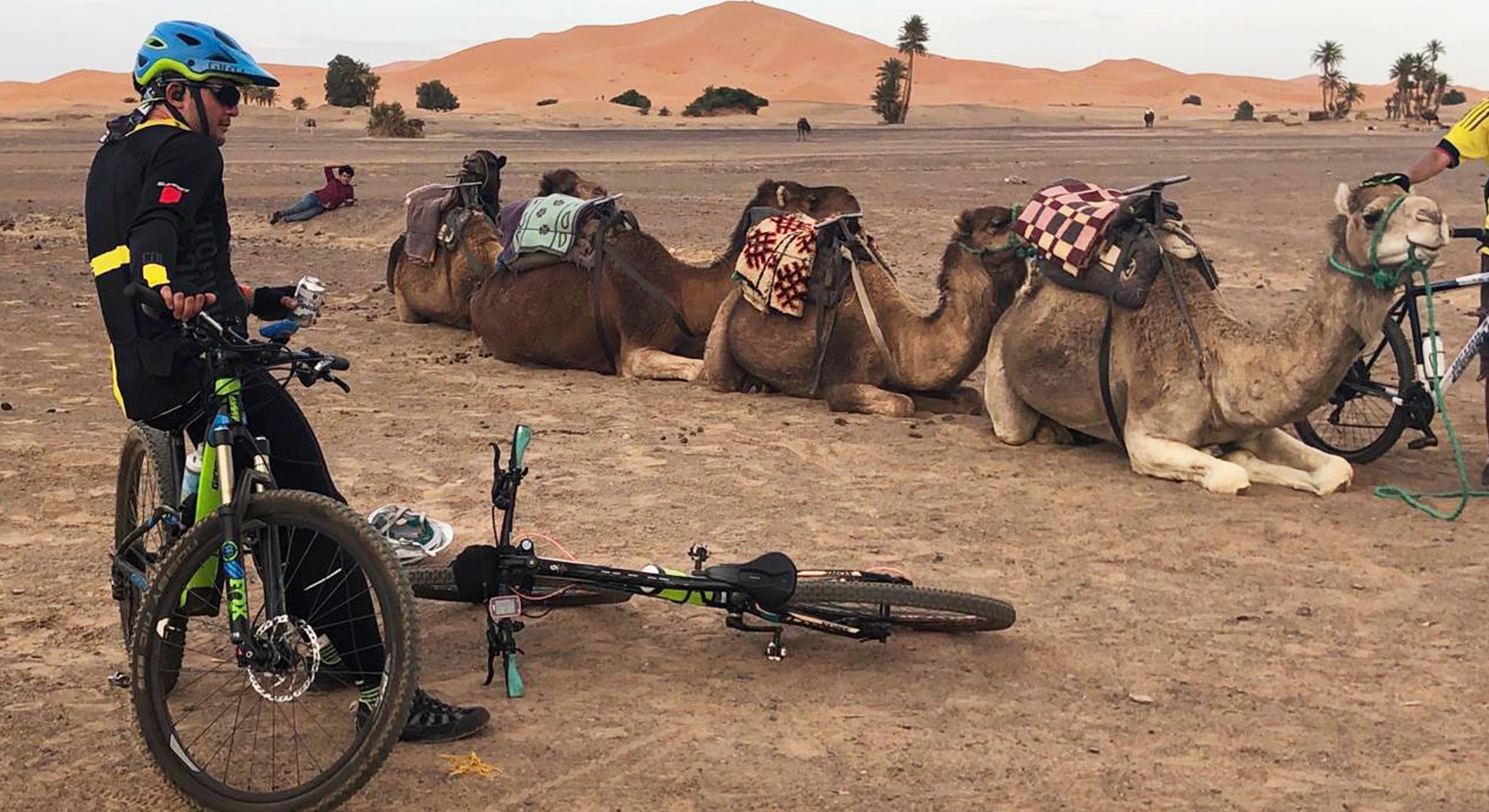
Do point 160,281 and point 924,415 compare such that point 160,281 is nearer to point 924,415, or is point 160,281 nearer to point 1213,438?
point 1213,438

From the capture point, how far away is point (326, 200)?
20.0m

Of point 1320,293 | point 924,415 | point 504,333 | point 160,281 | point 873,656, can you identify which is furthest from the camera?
point 504,333

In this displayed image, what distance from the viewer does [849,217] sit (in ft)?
30.9

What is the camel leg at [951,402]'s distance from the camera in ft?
30.4

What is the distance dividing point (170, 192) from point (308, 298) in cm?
44

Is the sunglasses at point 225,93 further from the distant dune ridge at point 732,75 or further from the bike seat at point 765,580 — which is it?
the distant dune ridge at point 732,75

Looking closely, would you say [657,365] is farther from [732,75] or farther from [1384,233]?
[732,75]

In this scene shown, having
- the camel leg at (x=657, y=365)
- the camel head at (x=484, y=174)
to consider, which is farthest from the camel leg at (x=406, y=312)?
the camel leg at (x=657, y=365)

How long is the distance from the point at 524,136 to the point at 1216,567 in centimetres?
4222

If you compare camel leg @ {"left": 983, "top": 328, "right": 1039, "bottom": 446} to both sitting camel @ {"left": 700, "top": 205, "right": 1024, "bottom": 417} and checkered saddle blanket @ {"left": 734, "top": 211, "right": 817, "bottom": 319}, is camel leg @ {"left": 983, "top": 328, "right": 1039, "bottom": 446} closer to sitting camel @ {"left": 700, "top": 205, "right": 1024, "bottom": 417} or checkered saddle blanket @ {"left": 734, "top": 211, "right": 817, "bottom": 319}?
sitting camel @ {"left": 700, "top": 205, "right": 1024, "bottom": 417}

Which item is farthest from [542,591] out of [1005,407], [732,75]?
[732,75]

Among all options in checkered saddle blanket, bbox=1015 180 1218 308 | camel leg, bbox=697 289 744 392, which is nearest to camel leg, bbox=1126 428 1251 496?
checkered saddle blanket, bbox=1015 180 1218 308

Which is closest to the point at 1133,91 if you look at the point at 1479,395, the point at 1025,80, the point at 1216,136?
the point at 1025,80

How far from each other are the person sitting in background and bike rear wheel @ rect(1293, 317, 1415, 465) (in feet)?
46.5
